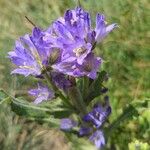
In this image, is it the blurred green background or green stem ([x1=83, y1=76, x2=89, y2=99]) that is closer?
green stem ([x1=83, y1=76, x2=89, y2=99])

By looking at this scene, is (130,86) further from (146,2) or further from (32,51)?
(32,51)

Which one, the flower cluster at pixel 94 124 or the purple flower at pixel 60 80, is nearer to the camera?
the purple flower at pixel 60 80

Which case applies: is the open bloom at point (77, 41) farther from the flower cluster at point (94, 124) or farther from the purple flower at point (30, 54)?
the flower cluster at point (94, 124)

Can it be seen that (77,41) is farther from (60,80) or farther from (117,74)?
(117,74)

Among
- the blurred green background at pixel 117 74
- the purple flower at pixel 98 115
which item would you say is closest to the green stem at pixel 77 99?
the purple flower at pixel 98 115

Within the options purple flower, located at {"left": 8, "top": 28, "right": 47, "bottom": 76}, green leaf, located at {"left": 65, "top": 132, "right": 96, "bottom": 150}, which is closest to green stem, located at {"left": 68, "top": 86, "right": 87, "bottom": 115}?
purple flower, located at {"left": 8, "top": 28, "right": 47, "bottom": 76}

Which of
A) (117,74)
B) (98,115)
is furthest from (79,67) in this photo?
(117,74)

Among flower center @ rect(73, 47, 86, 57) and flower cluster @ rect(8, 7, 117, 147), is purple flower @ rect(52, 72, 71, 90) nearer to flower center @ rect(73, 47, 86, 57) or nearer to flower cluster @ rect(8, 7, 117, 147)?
flower cluster @ rect(8, 7, 117, 147)
